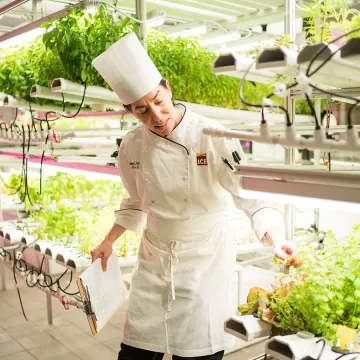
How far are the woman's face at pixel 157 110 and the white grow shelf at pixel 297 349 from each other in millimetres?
936

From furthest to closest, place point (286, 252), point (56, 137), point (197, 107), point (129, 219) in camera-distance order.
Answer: point (56, 137), point (197, 107), point (129, 219), point (286, 252)

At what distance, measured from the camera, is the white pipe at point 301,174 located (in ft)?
3.70

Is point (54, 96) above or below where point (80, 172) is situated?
above

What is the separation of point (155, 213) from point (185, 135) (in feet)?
1.18

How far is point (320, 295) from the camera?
4.74ft

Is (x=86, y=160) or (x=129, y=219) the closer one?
(x=129, y=219)

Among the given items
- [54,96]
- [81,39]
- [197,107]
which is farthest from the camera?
[197,107]

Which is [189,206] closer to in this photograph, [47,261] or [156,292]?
[156,292]

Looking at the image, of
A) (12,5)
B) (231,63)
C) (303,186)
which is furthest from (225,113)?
(303,186)

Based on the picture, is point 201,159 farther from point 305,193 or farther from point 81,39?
point 81,39

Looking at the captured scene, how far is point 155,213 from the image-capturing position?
81.4 inches

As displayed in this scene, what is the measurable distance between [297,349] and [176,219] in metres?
0.82

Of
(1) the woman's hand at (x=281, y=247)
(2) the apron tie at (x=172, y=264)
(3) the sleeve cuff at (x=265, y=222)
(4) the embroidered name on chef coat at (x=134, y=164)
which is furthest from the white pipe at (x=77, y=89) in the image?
(1) the woman's hand at (x=281, y=247)

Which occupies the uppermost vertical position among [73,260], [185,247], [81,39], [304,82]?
[81,39]
